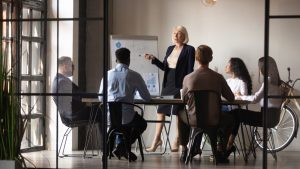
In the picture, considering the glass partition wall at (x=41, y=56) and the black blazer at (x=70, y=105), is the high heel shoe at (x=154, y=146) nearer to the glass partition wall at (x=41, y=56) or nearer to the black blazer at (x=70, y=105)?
the glass partition wall at (x=41, y=56)

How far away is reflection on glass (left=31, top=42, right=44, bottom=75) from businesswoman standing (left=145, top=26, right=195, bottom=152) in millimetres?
1617

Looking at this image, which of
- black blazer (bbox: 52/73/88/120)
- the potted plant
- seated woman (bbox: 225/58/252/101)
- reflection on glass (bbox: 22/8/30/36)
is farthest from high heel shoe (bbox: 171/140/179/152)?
the potted plant

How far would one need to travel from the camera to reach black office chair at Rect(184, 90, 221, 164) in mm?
6922

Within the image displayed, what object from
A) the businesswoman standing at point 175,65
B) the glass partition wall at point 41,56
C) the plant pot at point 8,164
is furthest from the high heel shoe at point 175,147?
the plant pot at point 8,164

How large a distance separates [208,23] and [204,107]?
3236 millimetres

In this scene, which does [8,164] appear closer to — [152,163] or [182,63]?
[152,163]

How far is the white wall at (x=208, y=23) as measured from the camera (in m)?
9.80

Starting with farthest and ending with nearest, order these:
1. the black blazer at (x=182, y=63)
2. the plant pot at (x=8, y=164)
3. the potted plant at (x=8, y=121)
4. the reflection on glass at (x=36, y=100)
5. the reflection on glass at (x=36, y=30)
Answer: the black blazer at (x=182, y=63) < the reflection on glass at (x=36, y=30) < the reflection on glass at (x=36, y=100) < the potted plant at (x=8, y=121) < the plant pot at (x=8, y=164)

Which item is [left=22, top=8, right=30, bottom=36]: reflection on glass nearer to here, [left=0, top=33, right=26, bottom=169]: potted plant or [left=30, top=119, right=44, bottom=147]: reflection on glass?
[left=30, top=119, right=44, bottom=147]: reflection on glass

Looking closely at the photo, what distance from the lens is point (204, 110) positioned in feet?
22.8

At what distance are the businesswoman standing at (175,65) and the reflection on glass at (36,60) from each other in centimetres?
162

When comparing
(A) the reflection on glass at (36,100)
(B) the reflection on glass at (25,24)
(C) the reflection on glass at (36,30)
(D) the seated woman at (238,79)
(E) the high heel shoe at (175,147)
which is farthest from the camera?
(E) the high heel shoe at (175,147)

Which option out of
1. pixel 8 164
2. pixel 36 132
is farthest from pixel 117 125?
pixel 8 164

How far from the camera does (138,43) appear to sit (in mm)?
9453
